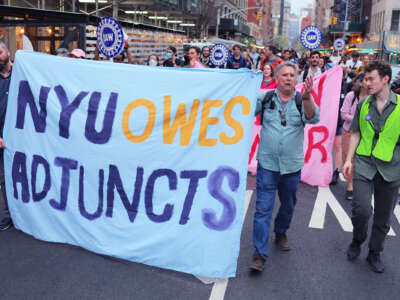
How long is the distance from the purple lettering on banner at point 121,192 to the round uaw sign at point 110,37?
19.2 feet

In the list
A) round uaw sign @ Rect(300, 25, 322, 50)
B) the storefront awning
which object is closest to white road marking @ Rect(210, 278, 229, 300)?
the storefront awning

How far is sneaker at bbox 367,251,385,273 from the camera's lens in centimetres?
421

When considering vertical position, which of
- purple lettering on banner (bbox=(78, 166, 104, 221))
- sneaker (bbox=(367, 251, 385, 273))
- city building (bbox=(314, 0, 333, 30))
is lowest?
sneaker (bbox=(367, 251, 385, 273))

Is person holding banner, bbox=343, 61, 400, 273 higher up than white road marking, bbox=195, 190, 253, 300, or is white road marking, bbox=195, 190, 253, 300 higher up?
person holding banner, bbox=343, 61, 400, 273

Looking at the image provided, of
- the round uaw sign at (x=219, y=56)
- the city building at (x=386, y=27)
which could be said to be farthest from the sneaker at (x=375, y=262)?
the city building at (x=386, y=27)

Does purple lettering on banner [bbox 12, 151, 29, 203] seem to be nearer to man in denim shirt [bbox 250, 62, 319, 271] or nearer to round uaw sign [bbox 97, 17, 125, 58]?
man in denim shirt [bbox 250, 62, 319, 271]

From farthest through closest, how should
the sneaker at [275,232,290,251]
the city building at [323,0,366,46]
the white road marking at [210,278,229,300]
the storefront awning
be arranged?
the city building at [323,0,366,46]
the storefront awning
the sneaker at [275,232,290,251]
the white road marking at [210,278,229,300]

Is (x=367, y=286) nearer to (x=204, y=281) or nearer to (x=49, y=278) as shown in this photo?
(x=204, y=281)

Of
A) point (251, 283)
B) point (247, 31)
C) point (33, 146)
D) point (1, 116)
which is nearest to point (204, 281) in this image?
point (251, 283)

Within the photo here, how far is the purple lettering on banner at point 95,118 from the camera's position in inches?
163

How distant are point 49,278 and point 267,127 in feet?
7.40

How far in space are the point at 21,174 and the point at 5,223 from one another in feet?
2.51

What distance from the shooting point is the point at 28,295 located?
141 inches

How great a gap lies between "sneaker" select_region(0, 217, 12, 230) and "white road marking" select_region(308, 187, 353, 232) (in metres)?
3.33
